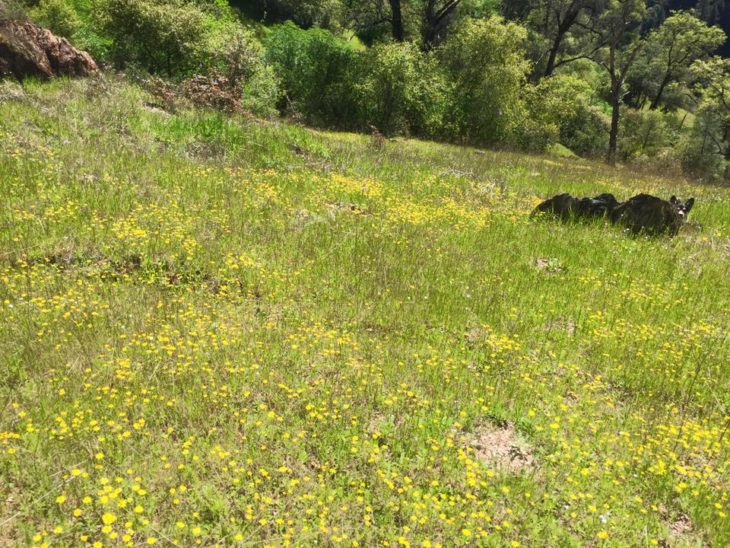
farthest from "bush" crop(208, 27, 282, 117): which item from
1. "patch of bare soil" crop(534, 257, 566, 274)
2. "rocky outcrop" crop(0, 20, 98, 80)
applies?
"patch of bare soil" crop(534, 257, 566, 274)

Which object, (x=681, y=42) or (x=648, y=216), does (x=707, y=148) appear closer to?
(x=681, y=42)

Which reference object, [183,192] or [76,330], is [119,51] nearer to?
[183,192]

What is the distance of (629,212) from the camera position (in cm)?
1238

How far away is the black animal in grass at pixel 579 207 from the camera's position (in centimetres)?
1263

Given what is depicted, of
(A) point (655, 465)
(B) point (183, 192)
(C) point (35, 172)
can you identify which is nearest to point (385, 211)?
(B) point (183, 192)

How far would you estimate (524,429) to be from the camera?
17.3 feet

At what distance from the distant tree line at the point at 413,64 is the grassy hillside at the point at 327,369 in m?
11.3

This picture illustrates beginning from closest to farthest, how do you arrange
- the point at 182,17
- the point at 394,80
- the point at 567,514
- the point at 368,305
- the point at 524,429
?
1. the point at 567,514
2. the point at 524,429
3. the point at 368,305
4. the point at 182,17
5. the point at 394,80

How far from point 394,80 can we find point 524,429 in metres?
24.5

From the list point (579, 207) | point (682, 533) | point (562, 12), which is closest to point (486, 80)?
point (579, 207)

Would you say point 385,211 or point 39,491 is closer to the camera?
point 39,491

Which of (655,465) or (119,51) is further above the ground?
(119,51)

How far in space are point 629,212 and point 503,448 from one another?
9.56 meters

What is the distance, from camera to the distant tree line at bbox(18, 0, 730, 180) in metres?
21.2
